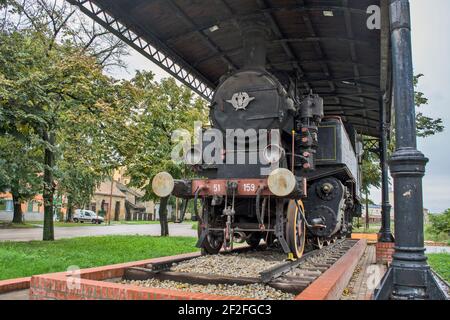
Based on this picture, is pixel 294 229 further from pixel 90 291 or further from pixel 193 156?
pixel 90 291

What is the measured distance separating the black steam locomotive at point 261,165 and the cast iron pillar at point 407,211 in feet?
8.86

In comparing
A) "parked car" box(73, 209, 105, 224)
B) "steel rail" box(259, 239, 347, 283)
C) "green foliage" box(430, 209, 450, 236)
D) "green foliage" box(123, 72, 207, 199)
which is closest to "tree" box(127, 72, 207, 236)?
"green foliage" box(123, 72, 207, 199)

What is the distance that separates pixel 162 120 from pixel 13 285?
11.9m

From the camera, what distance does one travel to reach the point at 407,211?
11.9ft

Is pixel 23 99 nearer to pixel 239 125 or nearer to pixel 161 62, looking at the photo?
pixel 161 62

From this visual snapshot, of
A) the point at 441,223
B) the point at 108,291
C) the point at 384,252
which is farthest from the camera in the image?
the point at 441,223

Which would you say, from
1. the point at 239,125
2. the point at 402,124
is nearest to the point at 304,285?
the point at 402,124

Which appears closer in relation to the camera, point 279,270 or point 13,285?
point 13,285

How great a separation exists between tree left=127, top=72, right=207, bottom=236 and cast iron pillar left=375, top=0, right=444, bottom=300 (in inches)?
460

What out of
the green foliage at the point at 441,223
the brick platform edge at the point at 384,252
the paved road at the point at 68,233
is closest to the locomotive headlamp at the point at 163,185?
the brick platform edge at the point at 384,252

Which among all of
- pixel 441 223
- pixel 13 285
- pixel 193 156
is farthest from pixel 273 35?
pixel 441 223

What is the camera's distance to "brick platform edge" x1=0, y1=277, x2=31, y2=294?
212 inches

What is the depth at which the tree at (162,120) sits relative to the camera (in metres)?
15.6
